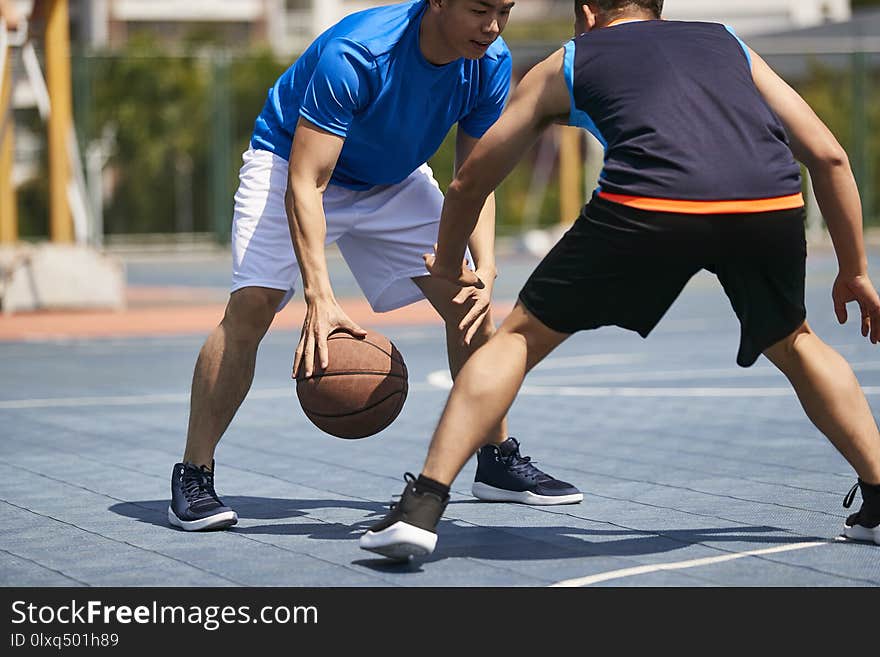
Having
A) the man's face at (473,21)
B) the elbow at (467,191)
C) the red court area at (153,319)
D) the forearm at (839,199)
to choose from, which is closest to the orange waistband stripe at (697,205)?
the forearm at (839,199)

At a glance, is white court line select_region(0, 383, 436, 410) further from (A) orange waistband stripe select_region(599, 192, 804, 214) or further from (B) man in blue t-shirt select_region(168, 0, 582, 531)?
(A) orange waistband stripe select_region(599, 192, 804, 214)

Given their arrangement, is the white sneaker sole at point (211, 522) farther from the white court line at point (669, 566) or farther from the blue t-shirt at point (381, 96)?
the white court line at point (669, 566)

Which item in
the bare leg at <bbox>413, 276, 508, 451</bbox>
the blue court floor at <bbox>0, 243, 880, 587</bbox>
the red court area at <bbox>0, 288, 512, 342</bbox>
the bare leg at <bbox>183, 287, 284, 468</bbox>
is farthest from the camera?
the red court area at <bbox>0, 288, 512, 342</bbox>

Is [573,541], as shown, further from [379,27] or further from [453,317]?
[379,27]

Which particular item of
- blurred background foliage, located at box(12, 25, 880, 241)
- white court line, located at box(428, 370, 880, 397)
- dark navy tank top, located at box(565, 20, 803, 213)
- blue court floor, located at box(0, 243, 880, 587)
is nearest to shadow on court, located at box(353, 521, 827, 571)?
blue court floor, located at box(0, 243, 880, 587)

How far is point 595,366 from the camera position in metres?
11.2

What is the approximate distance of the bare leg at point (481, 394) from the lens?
4719 millimetres

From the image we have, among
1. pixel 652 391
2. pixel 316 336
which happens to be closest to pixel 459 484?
pixel 316 336

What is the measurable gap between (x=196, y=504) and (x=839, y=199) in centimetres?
233

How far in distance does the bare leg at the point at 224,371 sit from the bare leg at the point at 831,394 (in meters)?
1.77

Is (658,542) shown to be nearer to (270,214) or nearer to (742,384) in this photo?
(270,214)

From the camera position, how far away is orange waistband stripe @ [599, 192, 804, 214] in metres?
4.62
